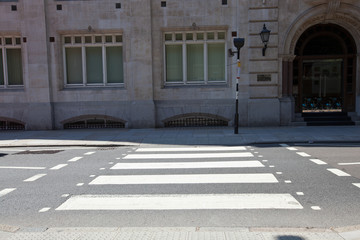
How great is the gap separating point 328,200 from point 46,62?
14.6 meters

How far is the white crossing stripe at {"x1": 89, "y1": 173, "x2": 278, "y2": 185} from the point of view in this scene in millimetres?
6875

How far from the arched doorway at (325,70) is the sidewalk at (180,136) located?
2126mm

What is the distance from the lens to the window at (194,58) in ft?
53.3

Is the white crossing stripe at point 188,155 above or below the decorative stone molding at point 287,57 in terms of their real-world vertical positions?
below

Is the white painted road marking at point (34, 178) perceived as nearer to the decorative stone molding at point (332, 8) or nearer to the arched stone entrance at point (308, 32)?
the arched stone entrance at point (308, 32)

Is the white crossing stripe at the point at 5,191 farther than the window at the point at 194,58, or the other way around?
the window at the point at 194,58

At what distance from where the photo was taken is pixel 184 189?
20.9 feet

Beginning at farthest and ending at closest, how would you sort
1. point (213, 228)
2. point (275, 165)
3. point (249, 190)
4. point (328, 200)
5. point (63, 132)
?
point (63, 132) < point (275, 165) < point (249, 190) < point (328, 200) < point (213, 228)

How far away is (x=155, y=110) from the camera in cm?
1596

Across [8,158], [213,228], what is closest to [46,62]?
[8,158]

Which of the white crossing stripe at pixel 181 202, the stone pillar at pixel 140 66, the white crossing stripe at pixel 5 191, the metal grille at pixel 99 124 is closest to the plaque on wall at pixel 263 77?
the stone pillar at pixel 140 66

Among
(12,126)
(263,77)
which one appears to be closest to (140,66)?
(263,77)

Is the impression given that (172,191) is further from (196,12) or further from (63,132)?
(196,12)

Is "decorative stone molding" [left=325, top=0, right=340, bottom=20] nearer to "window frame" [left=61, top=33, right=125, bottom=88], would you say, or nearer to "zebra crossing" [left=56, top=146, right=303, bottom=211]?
"zebra crossing" [left=56, top=146, right=303, bottom=211]
